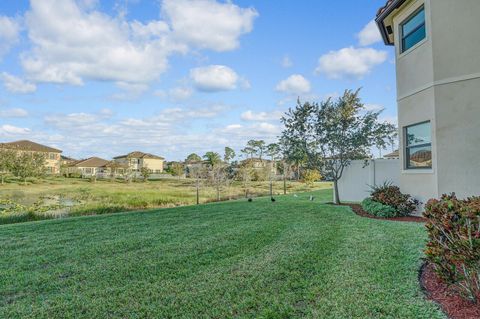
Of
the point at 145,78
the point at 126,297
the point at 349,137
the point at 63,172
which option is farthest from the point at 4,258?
the point at 63,172

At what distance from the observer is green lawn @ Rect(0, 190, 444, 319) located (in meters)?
3.28

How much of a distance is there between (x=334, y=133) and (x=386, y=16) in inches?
181

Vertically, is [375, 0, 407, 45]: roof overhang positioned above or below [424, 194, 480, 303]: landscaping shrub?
above

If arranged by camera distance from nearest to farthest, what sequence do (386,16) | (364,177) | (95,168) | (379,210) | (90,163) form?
(379,210)
(386,16)
(364,177)
(95,168)
(90,163)

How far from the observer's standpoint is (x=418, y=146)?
9266mm

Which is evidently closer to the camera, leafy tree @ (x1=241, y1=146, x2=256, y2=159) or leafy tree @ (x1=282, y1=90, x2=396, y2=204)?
leafy tree @ (x1=282, y1=90, x2=396, y2=204)

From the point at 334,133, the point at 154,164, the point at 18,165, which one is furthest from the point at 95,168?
the point at 334,133

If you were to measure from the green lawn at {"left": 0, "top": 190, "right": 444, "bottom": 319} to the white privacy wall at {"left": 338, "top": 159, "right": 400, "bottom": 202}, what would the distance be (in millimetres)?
4871

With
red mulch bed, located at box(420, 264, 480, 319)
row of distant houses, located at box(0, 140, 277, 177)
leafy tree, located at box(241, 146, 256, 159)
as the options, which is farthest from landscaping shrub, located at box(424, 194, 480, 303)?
leafy tree, located at box(241, 146, 256, 159)

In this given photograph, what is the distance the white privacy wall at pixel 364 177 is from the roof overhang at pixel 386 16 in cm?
485

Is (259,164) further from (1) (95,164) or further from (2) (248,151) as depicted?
(1) (95,164)

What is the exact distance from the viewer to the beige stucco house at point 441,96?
→ 7.58m

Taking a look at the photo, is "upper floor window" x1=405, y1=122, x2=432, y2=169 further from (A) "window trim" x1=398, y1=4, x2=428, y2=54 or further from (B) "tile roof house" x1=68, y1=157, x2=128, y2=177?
(B) "tile roof house" x1=68, y1=157, x2=128, y2=177

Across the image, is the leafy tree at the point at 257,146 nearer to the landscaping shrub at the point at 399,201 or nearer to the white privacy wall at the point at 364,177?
the white privacy wall at the point at 364,177
